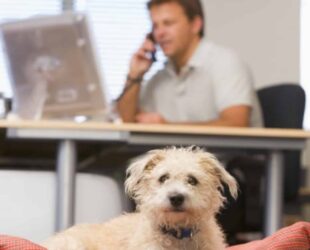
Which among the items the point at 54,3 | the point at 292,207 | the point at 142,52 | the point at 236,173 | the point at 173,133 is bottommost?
the point at 292,207

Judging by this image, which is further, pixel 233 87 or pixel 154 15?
pixel 154 15

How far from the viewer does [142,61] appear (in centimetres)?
374

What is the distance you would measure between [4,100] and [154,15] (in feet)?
3.13

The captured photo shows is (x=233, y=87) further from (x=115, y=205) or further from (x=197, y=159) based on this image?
(x=197, y=159)

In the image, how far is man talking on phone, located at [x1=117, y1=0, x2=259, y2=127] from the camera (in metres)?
3.74

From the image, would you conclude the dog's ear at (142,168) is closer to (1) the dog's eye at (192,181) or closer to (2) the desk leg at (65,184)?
(1) the dog's eye at (192,181)

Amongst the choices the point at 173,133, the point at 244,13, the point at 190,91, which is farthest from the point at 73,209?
the point at 244,13

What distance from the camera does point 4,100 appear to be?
12.2 ft

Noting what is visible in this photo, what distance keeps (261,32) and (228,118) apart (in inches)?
62.3

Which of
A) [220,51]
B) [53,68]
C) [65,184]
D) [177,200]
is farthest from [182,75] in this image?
[177,200]

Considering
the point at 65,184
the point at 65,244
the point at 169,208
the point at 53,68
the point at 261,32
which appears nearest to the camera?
the point at 169,208

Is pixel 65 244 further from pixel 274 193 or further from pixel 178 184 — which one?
pixel 274 193

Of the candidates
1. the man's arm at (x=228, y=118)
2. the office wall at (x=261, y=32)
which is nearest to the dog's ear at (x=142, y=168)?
the man's arm at (x=228, y=118)

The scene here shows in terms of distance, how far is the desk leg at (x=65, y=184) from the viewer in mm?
2746
